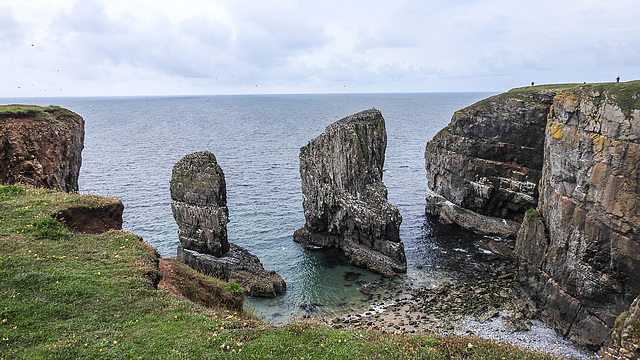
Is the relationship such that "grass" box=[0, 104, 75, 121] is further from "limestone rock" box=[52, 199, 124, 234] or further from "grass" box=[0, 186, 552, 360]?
"grass" box=[0, 186, 552, 360]

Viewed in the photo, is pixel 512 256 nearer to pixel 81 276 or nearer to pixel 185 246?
pixel 185 246

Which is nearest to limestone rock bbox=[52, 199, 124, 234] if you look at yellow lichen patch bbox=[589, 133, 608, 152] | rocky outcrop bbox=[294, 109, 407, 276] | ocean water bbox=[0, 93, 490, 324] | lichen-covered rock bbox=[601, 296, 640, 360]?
ocean water bbox=[0, 93, 490, 324]

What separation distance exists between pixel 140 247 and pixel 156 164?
72.2 metres

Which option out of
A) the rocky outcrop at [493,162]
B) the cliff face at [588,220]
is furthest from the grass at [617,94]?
the rocky outcrop at [493,162]

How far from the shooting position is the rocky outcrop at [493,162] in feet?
186

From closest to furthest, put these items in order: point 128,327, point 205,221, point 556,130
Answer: point 128,327 → point 556,130 → point 205,221

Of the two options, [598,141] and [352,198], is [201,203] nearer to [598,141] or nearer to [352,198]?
[352,198]

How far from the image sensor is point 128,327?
17.4m

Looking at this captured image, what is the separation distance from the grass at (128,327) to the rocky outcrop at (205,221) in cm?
2144

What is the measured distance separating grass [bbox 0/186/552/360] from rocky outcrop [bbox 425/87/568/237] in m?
44.3

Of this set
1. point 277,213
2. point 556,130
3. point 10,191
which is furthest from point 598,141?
point 10,191

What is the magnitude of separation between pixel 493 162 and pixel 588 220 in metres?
27.0

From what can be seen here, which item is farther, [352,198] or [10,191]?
[352,198]

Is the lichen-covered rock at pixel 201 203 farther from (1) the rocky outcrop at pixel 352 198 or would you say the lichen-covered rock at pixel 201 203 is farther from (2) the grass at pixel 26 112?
(1) the rocky outcrop at pixel 352 198
